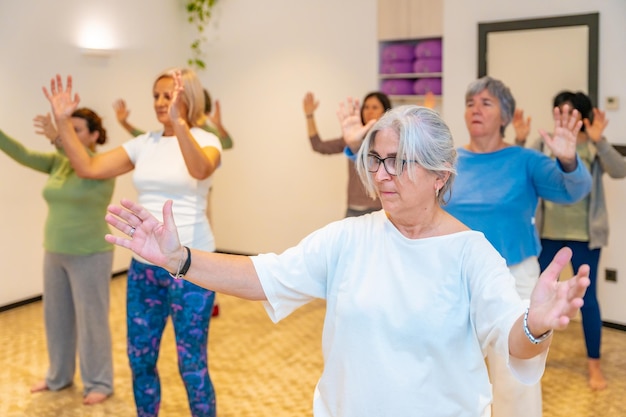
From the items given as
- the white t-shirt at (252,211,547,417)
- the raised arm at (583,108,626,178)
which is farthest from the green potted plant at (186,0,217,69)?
the white t-shirt at (252,211,547,417)

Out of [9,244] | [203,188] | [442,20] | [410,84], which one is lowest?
[9,244]

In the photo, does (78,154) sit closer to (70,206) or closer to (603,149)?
(70,206)

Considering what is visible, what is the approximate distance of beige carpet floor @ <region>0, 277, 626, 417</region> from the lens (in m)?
3.50

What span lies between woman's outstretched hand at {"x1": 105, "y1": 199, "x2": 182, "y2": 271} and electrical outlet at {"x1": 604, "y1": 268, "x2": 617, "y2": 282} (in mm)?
3706

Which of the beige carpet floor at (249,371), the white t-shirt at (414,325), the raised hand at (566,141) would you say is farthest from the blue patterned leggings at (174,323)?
the raised hand at (566,141)

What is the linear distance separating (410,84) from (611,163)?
209cm

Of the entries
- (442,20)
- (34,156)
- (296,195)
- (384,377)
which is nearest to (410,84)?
(442,20)

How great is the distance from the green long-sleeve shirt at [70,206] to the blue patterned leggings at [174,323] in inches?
33.0

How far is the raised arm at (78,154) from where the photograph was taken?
2969 millimetres

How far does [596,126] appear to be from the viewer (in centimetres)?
364

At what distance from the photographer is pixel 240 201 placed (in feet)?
22.0

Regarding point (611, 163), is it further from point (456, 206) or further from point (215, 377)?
point (215, 377)

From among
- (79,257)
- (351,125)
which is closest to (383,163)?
(351,125)

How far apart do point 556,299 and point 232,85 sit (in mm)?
5483
